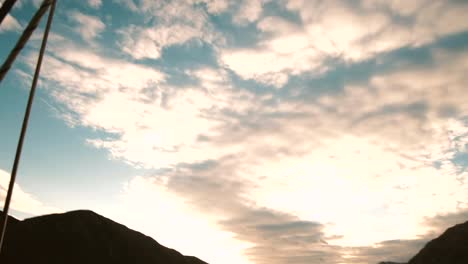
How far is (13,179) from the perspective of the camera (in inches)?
148

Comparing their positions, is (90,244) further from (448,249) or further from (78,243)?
(448,249)

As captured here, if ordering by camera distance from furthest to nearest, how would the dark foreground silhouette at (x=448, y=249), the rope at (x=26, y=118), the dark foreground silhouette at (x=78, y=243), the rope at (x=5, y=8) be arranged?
the dark foreground silhouette at (x=78, y=243), the dark foreground silhouette at (x=448, y=249), the rope at (x=26, y=118), the rope at (x=5, y=8)

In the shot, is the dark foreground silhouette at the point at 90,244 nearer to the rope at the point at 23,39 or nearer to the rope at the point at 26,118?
the rope at the point at 26,118

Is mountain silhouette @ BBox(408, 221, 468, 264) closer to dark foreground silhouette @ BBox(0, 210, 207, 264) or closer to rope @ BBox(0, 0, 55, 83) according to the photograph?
dark foreground silhouette @ BBox(0, 210, 207, 264)

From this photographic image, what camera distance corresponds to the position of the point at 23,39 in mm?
3236

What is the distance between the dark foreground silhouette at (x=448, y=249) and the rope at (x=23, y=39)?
97281mm

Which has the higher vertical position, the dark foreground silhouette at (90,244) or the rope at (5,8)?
the dark foreground silhouette at (90,244)

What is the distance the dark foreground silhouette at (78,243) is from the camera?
8662 centimetres

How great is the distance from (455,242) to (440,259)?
6514 millimetres

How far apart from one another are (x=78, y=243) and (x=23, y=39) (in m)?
104

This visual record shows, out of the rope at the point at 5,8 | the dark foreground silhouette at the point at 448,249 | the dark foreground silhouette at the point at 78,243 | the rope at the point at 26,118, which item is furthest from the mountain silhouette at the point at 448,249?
the rope at the point at 5,8

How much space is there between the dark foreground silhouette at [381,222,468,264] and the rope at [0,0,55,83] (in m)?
97.3

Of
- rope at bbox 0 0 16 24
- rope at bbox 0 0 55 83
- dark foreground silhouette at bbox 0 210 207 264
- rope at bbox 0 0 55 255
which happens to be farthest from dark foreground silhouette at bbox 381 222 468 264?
rope at bbox 0 0 16 24

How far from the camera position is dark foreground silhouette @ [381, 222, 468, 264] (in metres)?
83.8
